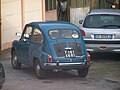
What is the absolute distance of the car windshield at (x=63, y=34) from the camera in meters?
13.0

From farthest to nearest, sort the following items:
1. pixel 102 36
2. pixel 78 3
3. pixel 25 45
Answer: pixel 78 3, pixel 102 36, pixel 25 45

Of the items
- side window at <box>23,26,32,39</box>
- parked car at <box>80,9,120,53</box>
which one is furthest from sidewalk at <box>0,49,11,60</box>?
side window at <box>23,26,32,39</box>

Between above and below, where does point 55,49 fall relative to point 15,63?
above

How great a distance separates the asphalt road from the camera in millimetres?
11695

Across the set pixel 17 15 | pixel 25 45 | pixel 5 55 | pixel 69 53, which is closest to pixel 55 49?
pixel 69 53

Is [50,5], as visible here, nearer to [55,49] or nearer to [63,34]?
[63,34]

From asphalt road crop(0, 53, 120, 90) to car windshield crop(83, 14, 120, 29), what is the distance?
1362mm

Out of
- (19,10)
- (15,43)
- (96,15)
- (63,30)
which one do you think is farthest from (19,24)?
(63,30)

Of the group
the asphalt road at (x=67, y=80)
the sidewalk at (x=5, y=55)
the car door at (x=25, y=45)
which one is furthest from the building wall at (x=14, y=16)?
the car door at (x=25, y=45)

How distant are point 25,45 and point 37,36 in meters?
0.64

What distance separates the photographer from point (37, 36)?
43.4 ft

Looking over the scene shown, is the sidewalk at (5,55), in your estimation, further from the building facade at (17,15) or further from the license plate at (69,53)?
the license plate at (69,53)

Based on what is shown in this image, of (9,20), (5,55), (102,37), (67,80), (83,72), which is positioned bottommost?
(5,55)

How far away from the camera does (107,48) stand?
→ 15.8 metres
